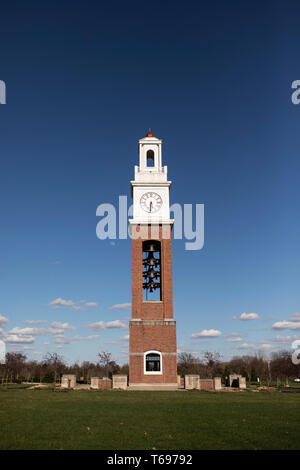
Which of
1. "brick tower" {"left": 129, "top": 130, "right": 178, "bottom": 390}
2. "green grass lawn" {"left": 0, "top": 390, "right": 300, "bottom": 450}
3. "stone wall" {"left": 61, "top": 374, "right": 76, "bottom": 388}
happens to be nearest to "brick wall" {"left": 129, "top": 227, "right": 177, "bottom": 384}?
"brick tower" {"left": 129, "top": 130, "right": 178, "bottom": 390}

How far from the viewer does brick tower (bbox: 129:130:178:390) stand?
93.1 ft

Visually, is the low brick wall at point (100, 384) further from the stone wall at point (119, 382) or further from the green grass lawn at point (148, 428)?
the green grass lawn at point (148, 428)

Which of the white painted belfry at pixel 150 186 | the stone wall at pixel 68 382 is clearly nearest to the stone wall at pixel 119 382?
the stone wall at pixel 68 382

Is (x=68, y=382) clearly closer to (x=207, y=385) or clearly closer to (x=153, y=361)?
(x=153, y=361)

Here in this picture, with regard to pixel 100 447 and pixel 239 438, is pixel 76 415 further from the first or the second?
pixel 239 438

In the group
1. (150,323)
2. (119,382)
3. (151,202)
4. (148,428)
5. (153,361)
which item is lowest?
(119,382)

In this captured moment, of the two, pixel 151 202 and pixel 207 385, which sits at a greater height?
pixel 151 202

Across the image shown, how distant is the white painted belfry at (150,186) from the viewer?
106ft

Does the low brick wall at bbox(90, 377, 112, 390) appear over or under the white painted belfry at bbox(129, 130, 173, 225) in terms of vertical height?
under

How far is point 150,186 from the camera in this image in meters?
33.4

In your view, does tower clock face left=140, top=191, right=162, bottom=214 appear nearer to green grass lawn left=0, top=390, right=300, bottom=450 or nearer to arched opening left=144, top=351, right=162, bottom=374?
arched opening left=144, top=351, right=162, bottom=374

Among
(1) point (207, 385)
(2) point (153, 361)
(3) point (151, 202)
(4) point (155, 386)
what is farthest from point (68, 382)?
(3) point (151, 202)

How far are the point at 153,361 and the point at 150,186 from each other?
14.3 meters

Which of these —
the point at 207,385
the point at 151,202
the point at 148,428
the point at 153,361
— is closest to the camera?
the point at 148,428
